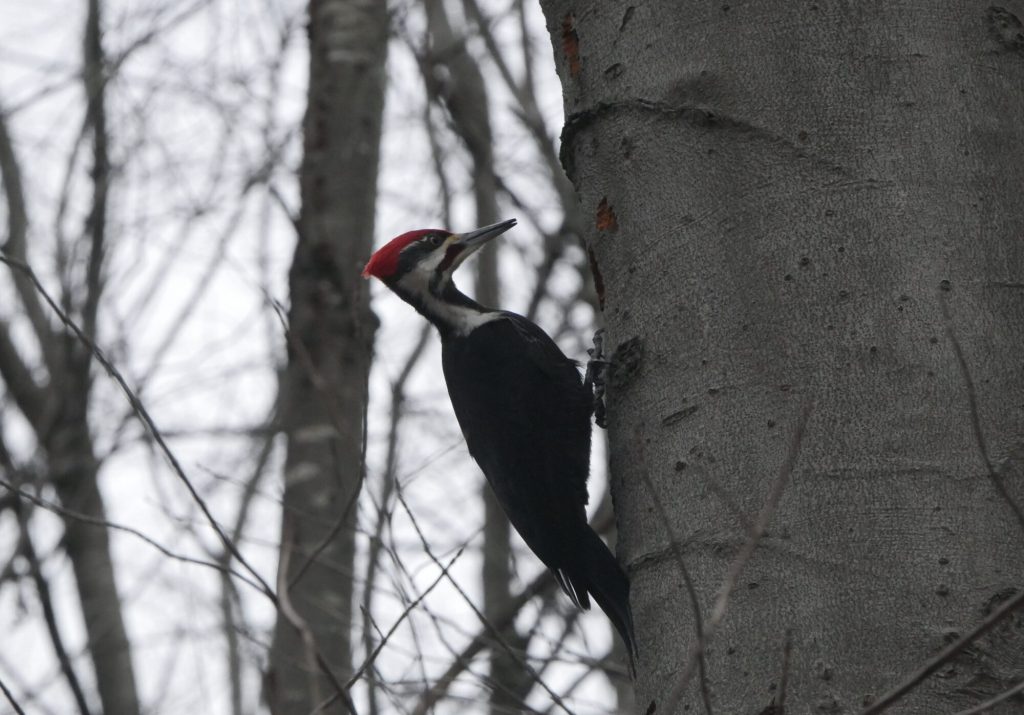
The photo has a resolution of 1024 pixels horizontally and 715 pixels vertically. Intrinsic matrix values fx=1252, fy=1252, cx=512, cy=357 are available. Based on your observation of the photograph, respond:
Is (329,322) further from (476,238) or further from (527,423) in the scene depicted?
(527,423)

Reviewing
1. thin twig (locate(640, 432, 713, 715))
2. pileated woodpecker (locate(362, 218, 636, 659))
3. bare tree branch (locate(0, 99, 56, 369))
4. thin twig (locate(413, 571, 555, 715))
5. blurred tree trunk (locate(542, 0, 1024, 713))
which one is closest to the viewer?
thin twig (locate(640, 432, 713, 715))

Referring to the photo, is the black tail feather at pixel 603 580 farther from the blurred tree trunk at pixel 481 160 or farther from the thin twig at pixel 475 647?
the blurred tree trunk at pixel 481 160

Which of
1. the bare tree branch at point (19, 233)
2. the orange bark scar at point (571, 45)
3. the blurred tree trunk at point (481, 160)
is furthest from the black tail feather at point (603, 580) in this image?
the bare tree branch at point (19, 233)

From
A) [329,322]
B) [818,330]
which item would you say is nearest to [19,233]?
[329,322]

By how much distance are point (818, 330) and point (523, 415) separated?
4.85ft

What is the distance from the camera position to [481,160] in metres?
6.16

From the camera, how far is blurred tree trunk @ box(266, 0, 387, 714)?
→ 3992mm

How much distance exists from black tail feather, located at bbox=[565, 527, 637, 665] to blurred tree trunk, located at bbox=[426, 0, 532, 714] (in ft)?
6.91

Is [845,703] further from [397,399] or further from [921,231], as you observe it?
[397,399]

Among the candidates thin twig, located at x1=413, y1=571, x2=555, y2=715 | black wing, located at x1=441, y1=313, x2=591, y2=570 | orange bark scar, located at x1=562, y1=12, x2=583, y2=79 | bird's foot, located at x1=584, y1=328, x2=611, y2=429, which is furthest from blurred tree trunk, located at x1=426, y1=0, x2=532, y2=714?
orange bark scar, located at x1=562, y1=12, x2=583, y2=79

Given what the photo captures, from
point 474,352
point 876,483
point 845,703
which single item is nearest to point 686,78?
point 876,483

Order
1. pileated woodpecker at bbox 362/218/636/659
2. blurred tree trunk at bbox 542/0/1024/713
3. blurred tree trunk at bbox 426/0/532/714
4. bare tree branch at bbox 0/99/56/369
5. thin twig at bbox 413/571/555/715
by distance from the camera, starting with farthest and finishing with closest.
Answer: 1. bare tree branch at bbox 0/99/56/369
2. blurred tree trunk at bbox 426/0/532/714
3. pileated woodpecker at bbox 362/218/636/659
4. thin twig at bbox 413/571/555/715
5. blurred tree trunk at bbox 542/0/1024/713

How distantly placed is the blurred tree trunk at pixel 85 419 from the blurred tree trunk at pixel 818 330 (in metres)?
3.33

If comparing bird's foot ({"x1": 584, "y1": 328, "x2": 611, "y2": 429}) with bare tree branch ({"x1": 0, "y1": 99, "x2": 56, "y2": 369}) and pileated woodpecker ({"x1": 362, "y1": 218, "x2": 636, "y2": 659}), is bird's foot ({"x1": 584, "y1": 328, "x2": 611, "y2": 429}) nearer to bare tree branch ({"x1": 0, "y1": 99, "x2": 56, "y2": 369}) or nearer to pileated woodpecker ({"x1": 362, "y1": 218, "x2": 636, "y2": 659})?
pileated woodpecker ({"x1": 362, "y1": 218, "x2": 636, "y2": 659})
